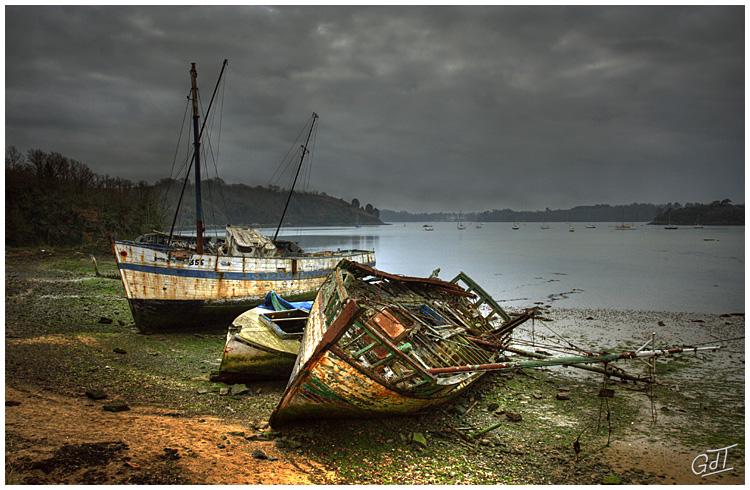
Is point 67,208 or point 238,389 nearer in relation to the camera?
point 238,389

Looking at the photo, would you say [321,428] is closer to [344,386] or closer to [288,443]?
[288,443]

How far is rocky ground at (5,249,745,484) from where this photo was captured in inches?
231

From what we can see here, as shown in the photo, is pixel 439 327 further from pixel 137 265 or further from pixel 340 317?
pixel 137 265

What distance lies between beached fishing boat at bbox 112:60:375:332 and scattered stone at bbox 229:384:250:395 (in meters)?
6.73

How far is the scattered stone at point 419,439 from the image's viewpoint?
7020 millimetres

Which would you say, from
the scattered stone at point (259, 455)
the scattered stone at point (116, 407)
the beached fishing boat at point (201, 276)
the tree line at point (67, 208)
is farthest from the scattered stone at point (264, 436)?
the tree line at point (67, 208)

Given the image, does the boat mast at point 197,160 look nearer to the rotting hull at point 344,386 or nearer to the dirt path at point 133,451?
the dirt path at point 133,451

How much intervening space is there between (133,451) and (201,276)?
10549 mm

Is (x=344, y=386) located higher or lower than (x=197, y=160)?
lower

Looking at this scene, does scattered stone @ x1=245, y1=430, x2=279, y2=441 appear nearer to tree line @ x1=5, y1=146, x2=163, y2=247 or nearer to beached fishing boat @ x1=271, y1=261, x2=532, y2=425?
beached fishing boat @ x1=271, y1=261, x2=532, y2=425

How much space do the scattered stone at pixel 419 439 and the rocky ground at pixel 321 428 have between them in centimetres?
2

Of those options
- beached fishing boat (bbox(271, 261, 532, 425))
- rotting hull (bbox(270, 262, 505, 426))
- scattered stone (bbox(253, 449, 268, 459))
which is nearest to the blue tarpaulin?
beached fishing boat (bbox(271, 261, 532, 425))

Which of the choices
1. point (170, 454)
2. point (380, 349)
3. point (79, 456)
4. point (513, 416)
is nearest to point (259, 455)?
point (170, 454)

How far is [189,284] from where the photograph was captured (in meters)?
15.5
